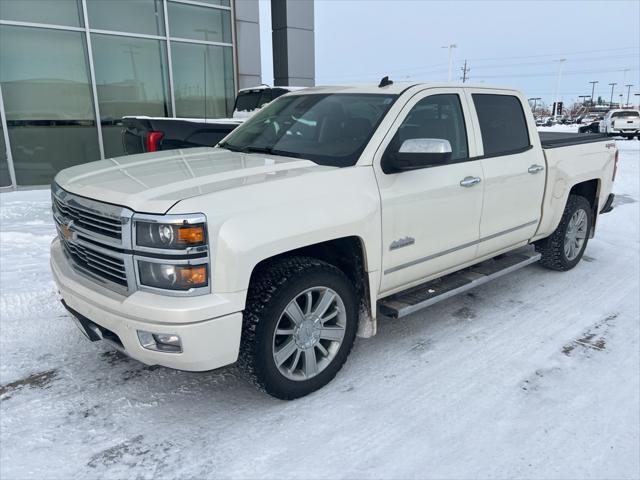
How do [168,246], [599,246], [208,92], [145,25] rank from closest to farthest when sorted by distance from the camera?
[168,246] < [599,246] < [145,25] < [208,92]

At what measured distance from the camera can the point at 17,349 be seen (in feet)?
12.2

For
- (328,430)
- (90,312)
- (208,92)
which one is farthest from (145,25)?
(328,430)

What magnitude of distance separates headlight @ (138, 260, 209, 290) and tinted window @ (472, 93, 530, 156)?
8.81 feet

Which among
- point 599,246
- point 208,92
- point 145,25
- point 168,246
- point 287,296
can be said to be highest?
point 145,25

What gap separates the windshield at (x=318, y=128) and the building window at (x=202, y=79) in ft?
27.0

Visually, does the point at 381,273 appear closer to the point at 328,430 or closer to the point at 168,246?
the point at 328,430

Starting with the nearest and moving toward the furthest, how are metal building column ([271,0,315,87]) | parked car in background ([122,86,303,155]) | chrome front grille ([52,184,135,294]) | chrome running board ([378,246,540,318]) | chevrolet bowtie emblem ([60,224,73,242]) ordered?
chrome front grille ([52,184,135,294]), chevrolet bowtie emblem ([60,224,73,242]), chrome running board ([378,246,540,318]), parked car in background ([122,86,303,155]), metal building column ([271,0,315,87])

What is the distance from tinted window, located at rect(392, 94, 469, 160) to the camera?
371cm

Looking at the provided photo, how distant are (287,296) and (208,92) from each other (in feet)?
35.0

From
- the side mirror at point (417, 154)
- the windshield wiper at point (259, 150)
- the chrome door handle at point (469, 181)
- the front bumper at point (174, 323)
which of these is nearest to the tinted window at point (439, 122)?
the chrome door handle at point (469, 181)

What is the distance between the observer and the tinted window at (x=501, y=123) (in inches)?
168

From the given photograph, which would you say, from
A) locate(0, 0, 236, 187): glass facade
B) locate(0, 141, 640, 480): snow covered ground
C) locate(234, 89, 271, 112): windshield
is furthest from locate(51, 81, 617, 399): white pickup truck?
locate(0, 0, 236, 187): glass facade

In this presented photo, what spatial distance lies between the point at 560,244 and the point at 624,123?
85.9ft

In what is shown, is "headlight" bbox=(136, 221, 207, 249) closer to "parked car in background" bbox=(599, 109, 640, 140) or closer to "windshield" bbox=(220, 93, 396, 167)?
"windshield" bbox=(220, 93, 396, 167)
